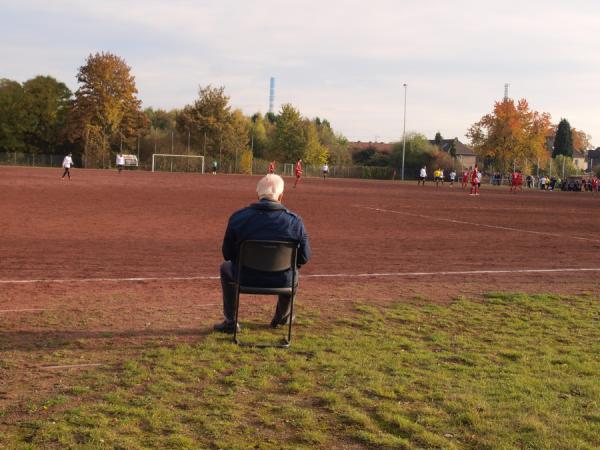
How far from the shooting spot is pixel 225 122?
8881cm

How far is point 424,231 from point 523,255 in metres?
4.97

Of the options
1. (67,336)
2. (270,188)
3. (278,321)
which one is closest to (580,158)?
(278,321)

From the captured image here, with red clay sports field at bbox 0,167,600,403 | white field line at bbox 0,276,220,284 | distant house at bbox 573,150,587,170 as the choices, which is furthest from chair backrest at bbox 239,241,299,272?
distant house at bbox 573,150,587,170

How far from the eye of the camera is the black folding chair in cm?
621

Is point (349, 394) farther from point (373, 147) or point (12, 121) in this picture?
point (373, 147)

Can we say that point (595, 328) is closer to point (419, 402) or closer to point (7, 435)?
point (419, 402)

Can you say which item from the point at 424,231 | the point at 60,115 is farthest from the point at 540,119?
the point at 424,231

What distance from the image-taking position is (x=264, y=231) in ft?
20.8

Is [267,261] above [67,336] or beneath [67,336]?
above

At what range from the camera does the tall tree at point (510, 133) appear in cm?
8775

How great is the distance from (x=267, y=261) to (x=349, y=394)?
1642mm

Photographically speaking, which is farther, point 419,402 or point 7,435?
point 419,402

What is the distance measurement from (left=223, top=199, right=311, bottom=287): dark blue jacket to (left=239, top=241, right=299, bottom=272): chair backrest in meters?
0.09

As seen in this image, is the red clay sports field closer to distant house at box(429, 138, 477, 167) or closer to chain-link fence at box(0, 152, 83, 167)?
chain-link fence at box(0, 152, 83, 167)
